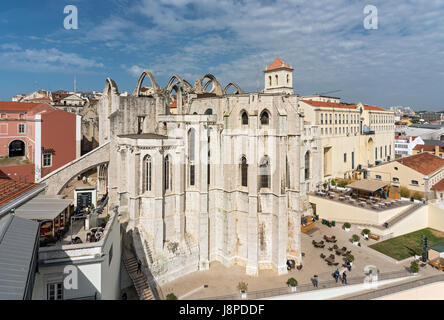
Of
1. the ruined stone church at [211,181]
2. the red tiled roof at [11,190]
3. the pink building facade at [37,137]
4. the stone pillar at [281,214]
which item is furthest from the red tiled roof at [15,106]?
the stone pillar at [281,214]

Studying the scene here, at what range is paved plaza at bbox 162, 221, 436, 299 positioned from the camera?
23.6m

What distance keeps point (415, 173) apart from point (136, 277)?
43875mm

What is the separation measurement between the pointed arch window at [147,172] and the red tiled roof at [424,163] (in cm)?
4221

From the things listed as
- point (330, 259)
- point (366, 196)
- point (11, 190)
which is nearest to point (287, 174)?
point (330, 259)

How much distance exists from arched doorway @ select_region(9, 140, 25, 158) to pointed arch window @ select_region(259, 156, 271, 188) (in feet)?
87.8

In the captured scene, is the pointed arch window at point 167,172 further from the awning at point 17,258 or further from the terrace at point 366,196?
the terrace at point 366,196

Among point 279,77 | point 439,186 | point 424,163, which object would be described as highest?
point 279,77

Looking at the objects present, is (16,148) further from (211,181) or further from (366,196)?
(366,196)

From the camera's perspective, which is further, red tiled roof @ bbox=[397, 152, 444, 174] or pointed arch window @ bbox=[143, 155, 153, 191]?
red tiled roof @ bbox=[397, 152, 444, 174]

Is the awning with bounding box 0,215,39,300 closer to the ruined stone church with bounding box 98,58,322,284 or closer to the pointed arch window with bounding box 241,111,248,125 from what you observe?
the ruined stone church with bounding box 98,58,322,284

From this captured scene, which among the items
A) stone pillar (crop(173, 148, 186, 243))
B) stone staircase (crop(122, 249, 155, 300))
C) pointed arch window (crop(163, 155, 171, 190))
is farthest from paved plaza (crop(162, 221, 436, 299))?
pointed arch window (crop(163, 155, 171, 190))

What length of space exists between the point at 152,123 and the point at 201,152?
7236 millimetres

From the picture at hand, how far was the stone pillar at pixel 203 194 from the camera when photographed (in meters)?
26.7

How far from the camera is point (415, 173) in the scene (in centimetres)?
4516
